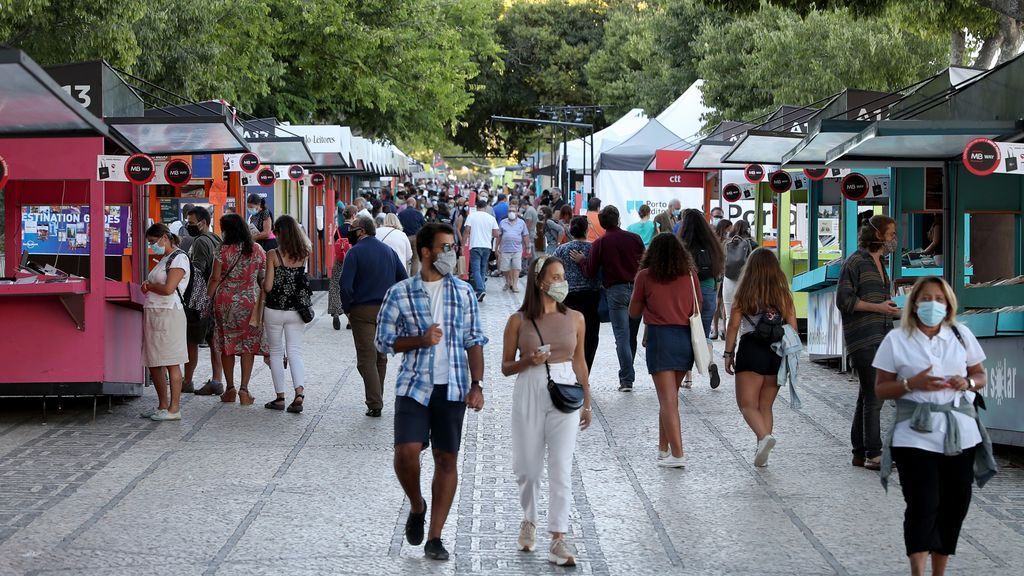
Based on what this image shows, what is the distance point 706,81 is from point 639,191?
28.1ft

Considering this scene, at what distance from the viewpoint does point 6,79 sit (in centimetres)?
870

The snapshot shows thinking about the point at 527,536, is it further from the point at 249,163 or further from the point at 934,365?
the point at 249,163

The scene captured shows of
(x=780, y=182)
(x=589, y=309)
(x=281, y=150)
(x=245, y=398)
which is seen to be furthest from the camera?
(x=281, y=150)

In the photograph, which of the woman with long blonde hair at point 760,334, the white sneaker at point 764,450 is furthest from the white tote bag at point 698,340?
the white sneaker at point 764,450

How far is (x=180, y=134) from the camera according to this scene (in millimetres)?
12953

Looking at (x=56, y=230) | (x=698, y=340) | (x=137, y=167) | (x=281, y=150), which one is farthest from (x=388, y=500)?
(x=281, y=150)

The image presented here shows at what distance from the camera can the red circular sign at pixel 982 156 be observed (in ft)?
33.6

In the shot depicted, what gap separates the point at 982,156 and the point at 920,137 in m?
1.03

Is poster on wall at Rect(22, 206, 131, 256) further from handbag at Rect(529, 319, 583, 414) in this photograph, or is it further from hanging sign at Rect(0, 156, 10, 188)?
handbag at Rect(529, 319, 583, 414)

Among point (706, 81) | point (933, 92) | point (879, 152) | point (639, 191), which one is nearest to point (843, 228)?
point (933, 92)

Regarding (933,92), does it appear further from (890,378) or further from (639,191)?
(639,191)

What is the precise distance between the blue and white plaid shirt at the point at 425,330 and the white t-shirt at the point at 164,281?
4.56 metres

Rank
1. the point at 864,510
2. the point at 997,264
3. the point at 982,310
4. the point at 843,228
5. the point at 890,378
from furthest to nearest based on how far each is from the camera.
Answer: the point at 843,228 → the point at 997,264 → the point at 982,310 → the point at 864,510 → the point at 890,378

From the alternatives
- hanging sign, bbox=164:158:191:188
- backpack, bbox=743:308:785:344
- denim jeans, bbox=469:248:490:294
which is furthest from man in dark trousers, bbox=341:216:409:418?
denim jeans, bbox=469:248:490:294
